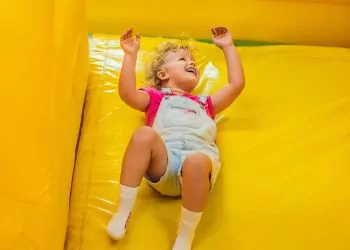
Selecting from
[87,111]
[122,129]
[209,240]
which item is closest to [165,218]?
[209,240]

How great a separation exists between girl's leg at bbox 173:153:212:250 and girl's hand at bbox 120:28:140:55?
38 centimetres

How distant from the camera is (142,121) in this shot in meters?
1.65

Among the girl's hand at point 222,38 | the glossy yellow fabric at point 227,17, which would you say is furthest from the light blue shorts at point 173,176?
the glossy yellow fabric at point 227,17

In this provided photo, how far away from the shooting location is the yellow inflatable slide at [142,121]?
110 cm

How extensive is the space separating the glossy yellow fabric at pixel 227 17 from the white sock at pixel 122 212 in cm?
84

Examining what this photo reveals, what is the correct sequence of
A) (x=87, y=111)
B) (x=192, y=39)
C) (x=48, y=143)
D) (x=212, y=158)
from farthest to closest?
1. (x=192, y=39)
2. (x=87, y=111)
3. (x=212, y=158)
4. (x=48, y=143)

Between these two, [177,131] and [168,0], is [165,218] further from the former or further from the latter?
[168,0]

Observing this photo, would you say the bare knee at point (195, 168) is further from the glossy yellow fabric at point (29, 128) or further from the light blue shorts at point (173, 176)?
the glossy yellow fabric at point (29, 128)

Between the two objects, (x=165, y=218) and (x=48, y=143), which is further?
(x=165, y=218)

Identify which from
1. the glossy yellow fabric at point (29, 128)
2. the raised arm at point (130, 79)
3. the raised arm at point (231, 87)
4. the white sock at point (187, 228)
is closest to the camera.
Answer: the glossy yellow fabric at point (29, 128)

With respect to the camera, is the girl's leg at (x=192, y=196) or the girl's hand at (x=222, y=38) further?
the girl's hand at (x=222, y=38)

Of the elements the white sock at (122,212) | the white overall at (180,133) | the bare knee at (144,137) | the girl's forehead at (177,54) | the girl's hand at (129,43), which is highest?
the girl's hand at (129,43)

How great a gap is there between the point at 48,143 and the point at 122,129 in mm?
519

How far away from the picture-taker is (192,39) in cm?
199
